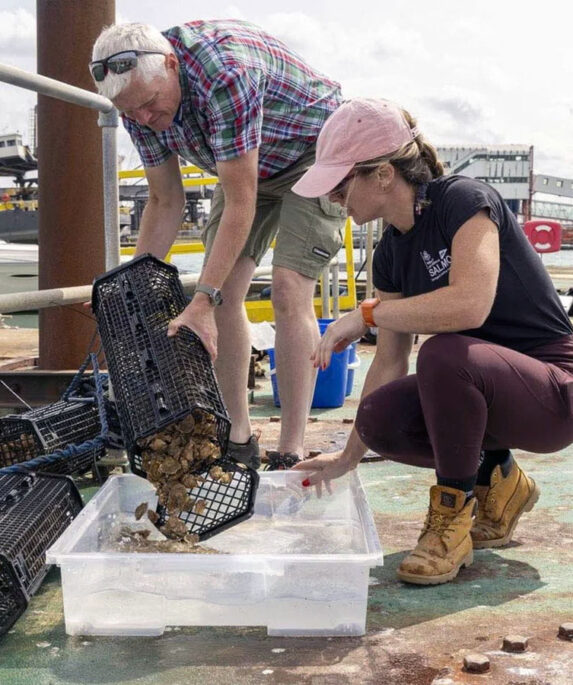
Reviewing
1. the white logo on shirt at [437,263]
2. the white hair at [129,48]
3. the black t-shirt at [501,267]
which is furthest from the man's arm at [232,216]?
the white logo on shirt at [437,263]

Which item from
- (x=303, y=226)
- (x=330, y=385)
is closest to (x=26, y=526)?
(x=303, y=226)

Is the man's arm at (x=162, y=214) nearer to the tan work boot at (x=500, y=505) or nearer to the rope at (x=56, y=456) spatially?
the rope at (x=56, y=456)

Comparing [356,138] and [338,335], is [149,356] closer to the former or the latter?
[338,335]

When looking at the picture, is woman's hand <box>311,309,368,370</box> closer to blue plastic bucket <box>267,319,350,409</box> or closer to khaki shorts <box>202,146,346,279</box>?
khaki shorts <box>202,146,346,279</box>

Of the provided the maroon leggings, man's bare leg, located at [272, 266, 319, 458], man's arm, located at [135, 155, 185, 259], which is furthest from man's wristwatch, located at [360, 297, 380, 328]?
man's arm, located at [135, 155, 185, 259]

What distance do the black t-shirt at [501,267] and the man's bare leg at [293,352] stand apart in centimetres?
66

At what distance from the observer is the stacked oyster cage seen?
2143mm

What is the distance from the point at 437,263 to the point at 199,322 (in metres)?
0.60

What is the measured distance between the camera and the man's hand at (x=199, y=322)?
2.25 metres

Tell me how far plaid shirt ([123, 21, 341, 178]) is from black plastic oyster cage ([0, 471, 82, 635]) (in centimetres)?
100

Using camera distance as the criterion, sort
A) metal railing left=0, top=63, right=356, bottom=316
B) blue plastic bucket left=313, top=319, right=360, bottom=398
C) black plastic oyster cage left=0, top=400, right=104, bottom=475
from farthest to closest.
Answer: blue plastic bucket left=313, top=319, right=360, bottom=398
black plastic oyster cage left=0, top=400, right=104, bottom=475
metal railing left=0, top=63, right=356, bottom=316

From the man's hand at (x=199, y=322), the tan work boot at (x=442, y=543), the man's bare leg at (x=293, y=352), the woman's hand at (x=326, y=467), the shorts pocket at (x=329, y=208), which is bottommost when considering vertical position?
the tan work boot at (x=442, y=543)

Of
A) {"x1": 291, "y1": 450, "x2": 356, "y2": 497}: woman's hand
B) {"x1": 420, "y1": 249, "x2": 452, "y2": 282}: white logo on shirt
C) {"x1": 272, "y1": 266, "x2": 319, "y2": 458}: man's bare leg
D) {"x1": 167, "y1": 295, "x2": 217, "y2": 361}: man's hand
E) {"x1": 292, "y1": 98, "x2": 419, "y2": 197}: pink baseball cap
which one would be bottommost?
{"x1": 291, "y1": 450, "x2": 356, "y2": 497}: woman's hand

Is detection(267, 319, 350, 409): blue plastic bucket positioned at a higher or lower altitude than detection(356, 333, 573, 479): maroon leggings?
lower
